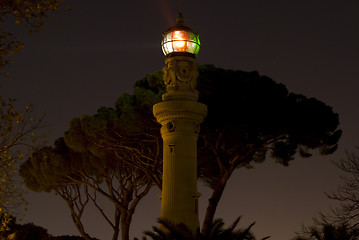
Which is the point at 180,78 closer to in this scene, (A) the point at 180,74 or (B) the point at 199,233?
(A) the point at 180,74

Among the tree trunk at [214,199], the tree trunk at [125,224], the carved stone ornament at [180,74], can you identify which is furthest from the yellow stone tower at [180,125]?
the tree trunk at [125,224]

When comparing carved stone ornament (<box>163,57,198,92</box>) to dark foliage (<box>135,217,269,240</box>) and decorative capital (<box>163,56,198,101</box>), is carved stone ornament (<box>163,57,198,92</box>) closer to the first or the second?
decorative capital (<box>163,56,198,101</box>)

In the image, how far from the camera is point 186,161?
61.6ft

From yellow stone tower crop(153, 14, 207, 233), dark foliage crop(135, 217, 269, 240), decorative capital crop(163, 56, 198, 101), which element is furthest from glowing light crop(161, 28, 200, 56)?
dark foliage crop(135, 217, 269, 240)

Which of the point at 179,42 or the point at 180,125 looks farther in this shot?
the point at 179,42

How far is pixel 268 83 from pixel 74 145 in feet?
29.4

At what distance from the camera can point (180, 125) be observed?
19094 mm

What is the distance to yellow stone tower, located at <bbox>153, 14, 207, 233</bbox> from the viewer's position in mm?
18391

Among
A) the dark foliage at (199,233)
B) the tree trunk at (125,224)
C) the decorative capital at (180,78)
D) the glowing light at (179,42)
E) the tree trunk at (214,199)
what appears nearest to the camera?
the dark foliage at (199,233)

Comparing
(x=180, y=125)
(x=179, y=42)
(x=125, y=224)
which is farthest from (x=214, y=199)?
(x=179, y=42)

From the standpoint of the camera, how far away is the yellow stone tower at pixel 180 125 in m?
18.4

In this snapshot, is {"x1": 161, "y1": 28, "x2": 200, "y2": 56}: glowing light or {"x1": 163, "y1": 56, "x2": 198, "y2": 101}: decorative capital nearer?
{"x1": 163, "y1": 56, "x2": 198, "y2": 101}: decorative capital

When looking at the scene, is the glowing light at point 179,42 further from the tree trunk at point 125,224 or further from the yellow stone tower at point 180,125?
the tree trunk at point 125,224

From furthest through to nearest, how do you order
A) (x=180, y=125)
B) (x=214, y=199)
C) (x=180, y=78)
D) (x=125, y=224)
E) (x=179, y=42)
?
(x=125, y=224)
(x=214, y=199)
(x=179, y=42)
(x=180, y=78)
(x=180, y=125)
